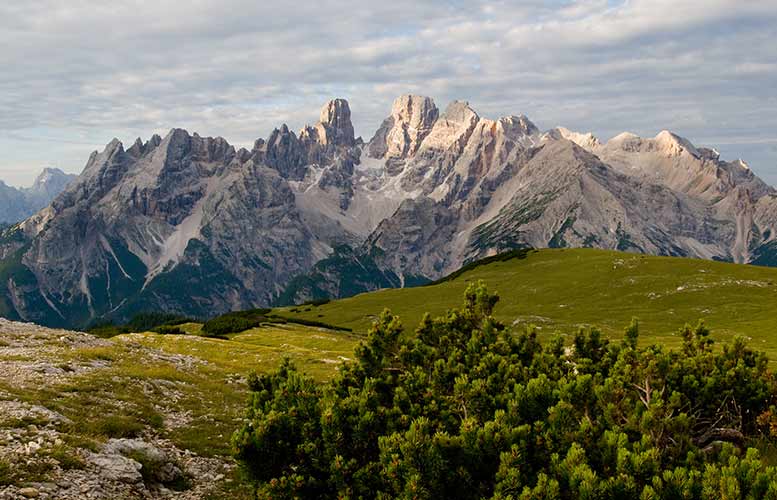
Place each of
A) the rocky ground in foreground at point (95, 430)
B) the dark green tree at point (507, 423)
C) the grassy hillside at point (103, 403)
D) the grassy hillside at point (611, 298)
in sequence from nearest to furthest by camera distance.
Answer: the dark green tree at point (507, 423)
the rocky ground in foreground at point (95, 430)
the grassy hillside at point (103, 403)
the grassy hillside at point (611, 298)

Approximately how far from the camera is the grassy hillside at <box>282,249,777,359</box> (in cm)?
10169

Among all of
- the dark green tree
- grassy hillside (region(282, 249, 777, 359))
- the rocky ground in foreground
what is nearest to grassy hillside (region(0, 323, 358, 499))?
the rocky ground in foreground

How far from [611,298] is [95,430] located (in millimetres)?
127679

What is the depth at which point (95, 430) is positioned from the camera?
23.9 metres

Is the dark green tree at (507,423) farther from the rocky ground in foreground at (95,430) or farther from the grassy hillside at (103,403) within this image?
the grassy hillside at (103,403)

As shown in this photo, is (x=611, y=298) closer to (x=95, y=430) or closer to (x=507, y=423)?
(x=507, y=423)

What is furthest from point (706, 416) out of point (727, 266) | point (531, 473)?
point (727, 266)

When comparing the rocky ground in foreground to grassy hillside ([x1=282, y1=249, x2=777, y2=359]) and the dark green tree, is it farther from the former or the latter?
grassy hillside ([x1=282, y1=249, x2=777, y2=359])

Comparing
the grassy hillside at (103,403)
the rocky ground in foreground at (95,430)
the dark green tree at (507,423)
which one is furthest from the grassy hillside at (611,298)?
the rocky ground in foreground at (95,430)

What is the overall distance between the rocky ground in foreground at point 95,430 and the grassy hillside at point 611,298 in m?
70.7

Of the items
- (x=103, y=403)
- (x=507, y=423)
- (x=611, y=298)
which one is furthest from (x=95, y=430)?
(x=611, y=298)

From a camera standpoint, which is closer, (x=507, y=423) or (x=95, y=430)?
(x=507, y=423)

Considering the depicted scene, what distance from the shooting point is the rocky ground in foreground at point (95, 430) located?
18219mm

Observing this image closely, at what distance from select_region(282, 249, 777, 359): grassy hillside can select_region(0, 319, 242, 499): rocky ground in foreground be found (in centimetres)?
7072
